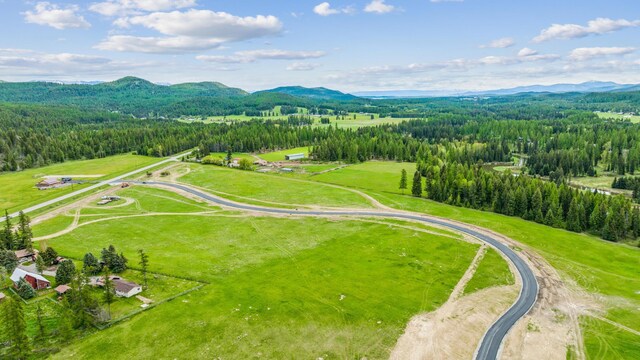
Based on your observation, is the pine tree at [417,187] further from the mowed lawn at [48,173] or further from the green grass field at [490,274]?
the mowed lawn at [48,173]

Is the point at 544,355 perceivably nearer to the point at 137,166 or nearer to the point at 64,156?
the point at 137,166

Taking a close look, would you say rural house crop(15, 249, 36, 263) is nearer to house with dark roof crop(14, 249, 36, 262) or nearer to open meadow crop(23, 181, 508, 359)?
house with dark roof crop(14, 249, 36, 262)

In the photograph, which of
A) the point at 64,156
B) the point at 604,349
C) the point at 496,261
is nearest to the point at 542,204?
the point at 496,261

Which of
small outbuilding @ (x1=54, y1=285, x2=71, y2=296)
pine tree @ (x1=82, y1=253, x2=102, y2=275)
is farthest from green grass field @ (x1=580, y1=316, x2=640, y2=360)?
pine tree @ (x1=82, y1=253, x2=102, y2=275)

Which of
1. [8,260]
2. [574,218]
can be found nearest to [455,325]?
[574,218]

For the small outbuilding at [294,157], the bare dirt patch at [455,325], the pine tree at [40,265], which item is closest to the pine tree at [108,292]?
the pine tree at [40,265]

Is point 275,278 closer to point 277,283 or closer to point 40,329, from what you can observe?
point 277,283
